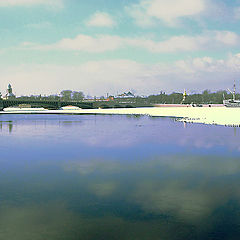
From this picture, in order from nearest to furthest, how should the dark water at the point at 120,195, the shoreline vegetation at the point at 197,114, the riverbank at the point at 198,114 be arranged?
the dark water at the point at 120,195 → the shoreline vegetation at the point at 197,114 → the riverbank at the point at 198,114

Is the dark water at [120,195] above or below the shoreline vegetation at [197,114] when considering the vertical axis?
below

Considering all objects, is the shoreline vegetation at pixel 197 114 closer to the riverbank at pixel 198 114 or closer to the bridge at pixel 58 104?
the riverbank at pixel 198 114

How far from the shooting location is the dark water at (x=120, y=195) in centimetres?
660

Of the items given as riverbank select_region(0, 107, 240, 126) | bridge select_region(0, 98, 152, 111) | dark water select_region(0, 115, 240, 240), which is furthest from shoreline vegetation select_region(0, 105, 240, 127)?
dark water select_region(0, 115, 240, 240)

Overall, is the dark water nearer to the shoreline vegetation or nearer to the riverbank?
the shoreline vegetation

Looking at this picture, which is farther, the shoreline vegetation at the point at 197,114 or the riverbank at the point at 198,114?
the riverbank at the point at 198,114

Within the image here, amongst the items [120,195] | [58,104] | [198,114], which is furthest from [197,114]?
[58,104]

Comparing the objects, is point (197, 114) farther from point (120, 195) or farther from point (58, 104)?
point (58, 104)

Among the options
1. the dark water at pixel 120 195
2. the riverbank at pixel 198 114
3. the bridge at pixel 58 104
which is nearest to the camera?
the dark water at pixel 120 195

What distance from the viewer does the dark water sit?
6598 millimetres

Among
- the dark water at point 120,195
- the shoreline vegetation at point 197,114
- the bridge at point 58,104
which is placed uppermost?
the bridge at point 58,104

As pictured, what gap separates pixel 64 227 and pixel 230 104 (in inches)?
4619

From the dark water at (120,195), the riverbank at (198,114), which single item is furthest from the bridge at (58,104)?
the dark water at (120,195)

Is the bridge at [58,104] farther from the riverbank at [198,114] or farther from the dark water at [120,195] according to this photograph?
the dark water at [120,195]
